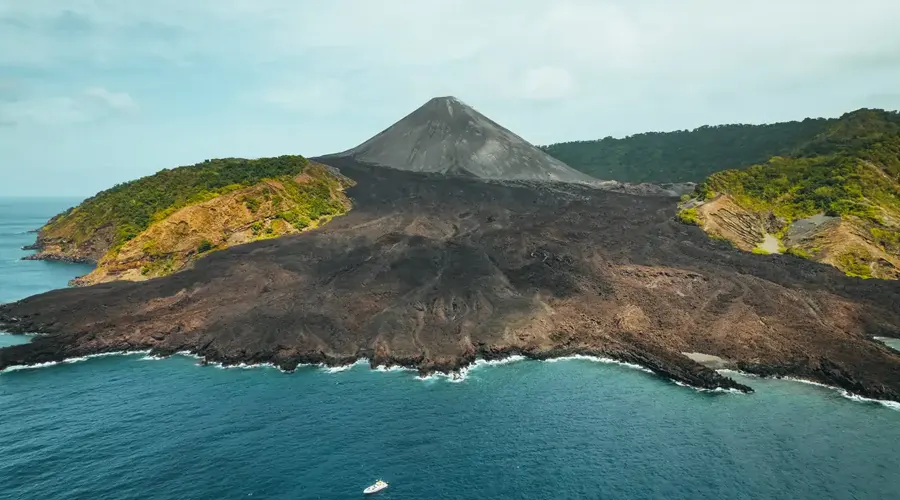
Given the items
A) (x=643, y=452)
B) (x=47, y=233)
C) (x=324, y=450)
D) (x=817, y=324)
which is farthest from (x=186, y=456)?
(x=47, y=233)

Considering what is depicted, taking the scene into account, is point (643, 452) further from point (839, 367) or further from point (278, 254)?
point (278, 254)

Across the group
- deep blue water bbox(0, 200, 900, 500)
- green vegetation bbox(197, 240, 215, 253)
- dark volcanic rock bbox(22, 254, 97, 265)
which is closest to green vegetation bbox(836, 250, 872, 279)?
deep blue water bbox(0, 200, 900, 500)

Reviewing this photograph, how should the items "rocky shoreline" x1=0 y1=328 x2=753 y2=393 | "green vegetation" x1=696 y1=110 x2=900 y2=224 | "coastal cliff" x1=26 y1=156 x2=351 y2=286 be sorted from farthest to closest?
1. "green vegetation" x1=696 y1=110 x2=900 y2=224
2. "coastal cliff" x1=26 y1=156 x2=351 y2=286
3. "rocky shoreline" x1=0 y1=328 x2=753 y2=393

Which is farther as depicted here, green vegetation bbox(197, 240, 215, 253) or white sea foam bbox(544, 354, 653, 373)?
green vegetation bbox(197, 240, 215, 253)

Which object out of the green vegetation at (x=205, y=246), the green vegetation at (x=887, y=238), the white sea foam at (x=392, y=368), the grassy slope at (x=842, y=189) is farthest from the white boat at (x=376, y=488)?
the green vegetation at (x=887, y=238)

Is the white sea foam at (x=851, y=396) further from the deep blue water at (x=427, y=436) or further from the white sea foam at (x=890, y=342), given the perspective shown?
the white sea foam at (x=890, y=342)

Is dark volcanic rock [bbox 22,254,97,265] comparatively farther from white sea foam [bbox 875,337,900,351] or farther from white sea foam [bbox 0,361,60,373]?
white sea foam [bbox 875,337,900,351]
